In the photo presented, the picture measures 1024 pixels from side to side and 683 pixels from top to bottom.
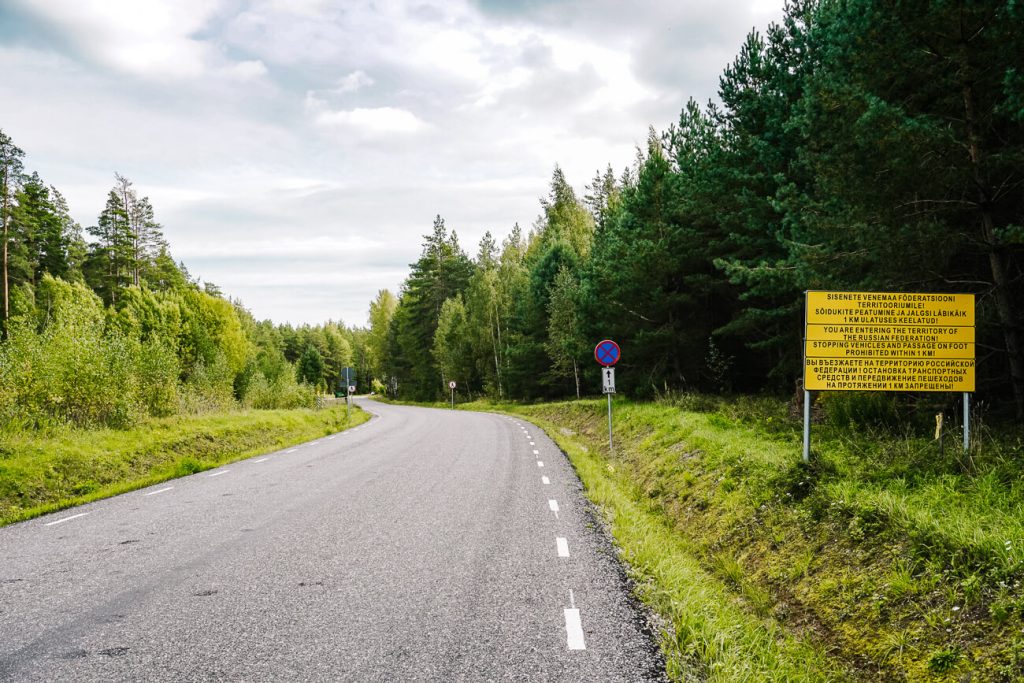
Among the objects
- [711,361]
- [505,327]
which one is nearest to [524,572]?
[711,361]

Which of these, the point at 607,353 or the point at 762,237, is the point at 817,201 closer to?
the point at 762,237

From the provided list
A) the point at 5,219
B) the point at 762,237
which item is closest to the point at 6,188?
the point at 5,219

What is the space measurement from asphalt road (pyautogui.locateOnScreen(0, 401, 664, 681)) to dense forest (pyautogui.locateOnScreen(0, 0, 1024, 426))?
662cm

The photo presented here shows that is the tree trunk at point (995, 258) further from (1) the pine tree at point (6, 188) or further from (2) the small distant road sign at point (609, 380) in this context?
(1) the pine tree at point (6, 188)

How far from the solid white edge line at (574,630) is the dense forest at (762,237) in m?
7.46

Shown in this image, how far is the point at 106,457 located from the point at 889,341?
14637 millimetres

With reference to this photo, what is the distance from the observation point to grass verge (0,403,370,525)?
10.1 m

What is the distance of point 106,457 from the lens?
41.1 ft

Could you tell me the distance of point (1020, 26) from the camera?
7.64 metres

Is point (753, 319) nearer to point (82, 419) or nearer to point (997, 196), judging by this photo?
point (997, 196)

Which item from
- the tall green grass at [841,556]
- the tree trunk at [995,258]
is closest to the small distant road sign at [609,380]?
the tall green grass at [841,556]

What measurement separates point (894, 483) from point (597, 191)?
52.0m

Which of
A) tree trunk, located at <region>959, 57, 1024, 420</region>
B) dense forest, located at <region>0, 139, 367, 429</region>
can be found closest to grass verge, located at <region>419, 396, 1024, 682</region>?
tree trunk, located at <region>959, 57, 1024, 420</region>

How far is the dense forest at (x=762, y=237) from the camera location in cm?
857
